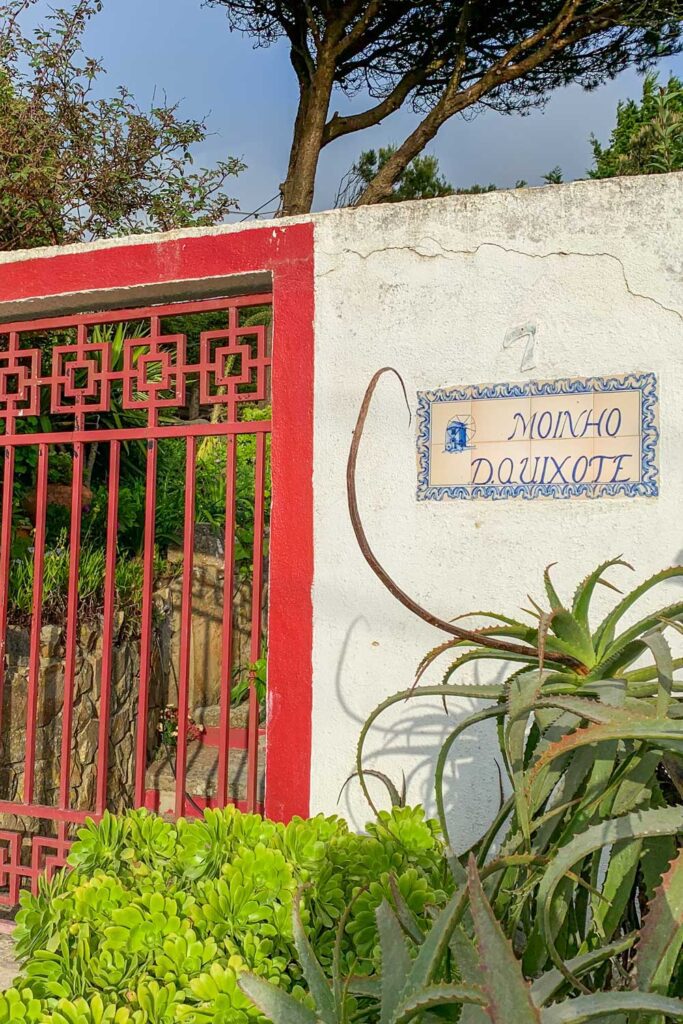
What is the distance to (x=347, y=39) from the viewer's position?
9.48 meters

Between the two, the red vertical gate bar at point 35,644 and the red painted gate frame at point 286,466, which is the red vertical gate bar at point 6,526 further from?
the red painted gate frame at point 286,466

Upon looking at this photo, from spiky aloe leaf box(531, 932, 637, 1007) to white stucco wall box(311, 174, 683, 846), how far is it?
1.24 m

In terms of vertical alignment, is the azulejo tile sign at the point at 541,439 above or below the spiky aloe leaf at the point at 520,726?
above

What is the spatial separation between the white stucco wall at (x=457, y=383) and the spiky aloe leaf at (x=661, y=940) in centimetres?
134

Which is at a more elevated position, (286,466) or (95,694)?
(286,466)

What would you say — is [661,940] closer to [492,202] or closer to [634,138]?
[492,202]

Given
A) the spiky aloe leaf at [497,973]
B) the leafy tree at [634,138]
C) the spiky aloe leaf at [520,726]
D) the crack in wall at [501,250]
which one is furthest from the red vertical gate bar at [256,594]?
the leafy tree at [634,138]

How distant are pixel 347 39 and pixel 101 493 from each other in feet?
17.1

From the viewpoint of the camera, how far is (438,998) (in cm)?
125

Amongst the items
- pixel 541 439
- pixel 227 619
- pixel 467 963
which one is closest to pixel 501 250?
pixel 541 439

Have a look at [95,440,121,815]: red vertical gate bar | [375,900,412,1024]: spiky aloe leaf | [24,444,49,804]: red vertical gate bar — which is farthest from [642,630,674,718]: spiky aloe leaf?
[24,444,49,804]: red vertical gate bar

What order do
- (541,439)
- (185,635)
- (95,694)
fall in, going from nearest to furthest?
(541,439) < (185,635) < (95,694)

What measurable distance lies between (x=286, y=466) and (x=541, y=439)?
75 centimetres

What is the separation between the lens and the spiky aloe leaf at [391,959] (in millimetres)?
1415
